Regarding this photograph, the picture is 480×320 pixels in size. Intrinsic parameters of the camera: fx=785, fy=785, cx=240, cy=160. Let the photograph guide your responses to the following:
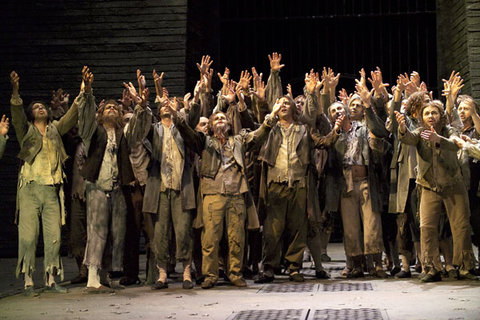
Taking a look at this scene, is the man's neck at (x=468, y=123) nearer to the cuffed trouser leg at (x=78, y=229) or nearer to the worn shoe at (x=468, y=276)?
the worn shoe at (x=468, y=276)

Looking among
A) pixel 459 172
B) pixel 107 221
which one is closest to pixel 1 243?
pixel 107 221

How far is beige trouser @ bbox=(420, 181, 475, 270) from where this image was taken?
7051mm

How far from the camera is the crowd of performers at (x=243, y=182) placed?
7223mm

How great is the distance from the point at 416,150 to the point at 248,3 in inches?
208

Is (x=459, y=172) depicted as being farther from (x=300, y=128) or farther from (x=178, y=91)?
(x=178, y=91)

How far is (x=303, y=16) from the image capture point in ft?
39.2

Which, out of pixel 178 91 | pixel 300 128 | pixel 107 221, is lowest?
pixel 107 221

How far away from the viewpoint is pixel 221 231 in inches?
293

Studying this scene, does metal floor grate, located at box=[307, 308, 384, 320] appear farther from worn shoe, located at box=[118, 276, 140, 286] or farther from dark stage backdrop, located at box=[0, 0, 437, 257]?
dark stage backdrop, located at box=[0, 0, 437, 257]

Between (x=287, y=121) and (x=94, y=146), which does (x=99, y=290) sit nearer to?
(x=94, y=146)

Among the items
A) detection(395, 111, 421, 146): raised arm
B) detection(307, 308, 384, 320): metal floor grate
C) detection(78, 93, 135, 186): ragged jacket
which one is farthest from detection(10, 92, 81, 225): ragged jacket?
detection(307, 308, 384, 320): metal floor grate

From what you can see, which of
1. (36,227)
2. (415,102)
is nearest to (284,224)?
(415,102)

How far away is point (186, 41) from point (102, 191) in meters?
4.20

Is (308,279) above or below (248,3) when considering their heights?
below
